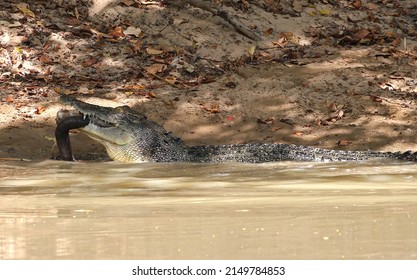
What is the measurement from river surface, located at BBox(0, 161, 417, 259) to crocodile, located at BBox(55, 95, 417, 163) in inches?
28.6

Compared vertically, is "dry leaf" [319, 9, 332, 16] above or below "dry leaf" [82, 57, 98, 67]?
above

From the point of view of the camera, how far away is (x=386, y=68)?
46.1 feet

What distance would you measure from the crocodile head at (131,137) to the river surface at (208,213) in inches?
39.7

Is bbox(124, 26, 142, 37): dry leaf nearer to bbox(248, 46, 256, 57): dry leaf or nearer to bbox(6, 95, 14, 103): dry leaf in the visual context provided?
bbox(248, 46, 256, 57): dry leaf

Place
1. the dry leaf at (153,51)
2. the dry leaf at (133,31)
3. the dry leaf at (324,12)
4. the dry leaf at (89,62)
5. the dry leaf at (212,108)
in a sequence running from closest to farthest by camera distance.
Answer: the dry leaf at (212,108), the dry leaf at (89,62), the dry leaf at (153,51), the dry leaf at (133,31), the dry leaf at (324,12)

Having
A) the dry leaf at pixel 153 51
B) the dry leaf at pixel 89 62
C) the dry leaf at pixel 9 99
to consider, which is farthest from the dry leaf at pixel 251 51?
the dry leaf at pixel 9 99

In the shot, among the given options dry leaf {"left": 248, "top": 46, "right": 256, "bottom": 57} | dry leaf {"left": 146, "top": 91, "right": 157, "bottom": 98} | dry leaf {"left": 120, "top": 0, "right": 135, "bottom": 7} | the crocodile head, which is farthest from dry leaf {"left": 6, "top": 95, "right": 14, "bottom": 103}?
dry leaf {"left": 248, "top": 46, "right": 256, "bottom": 57}

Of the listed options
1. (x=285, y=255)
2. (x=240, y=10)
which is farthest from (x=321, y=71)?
(x=285, y=255)

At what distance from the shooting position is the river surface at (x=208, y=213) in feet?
16.0

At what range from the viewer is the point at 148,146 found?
38.2 ft

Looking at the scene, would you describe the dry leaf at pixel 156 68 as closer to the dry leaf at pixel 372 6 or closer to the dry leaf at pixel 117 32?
the dry leaf at pixel 117 32

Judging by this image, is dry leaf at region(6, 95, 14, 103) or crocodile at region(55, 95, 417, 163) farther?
dry leaf at region(6, 95, 14, 103)

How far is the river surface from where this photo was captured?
489 cm

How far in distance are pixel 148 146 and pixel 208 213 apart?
212 inches
